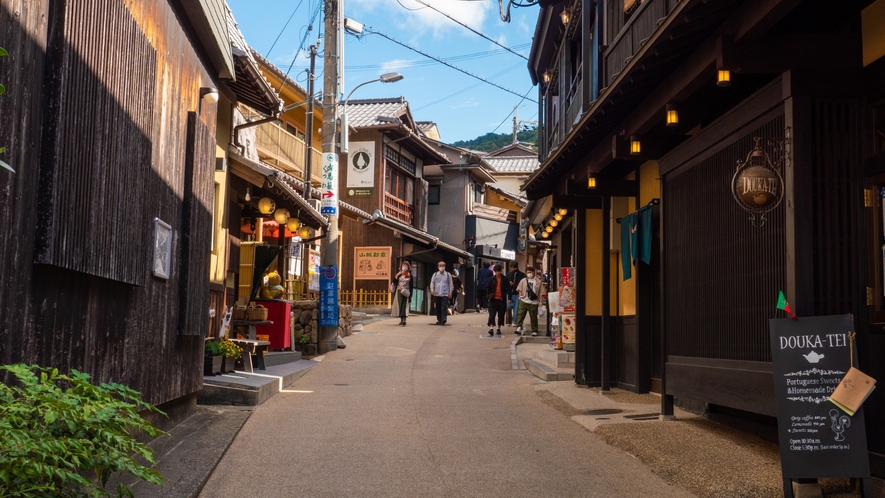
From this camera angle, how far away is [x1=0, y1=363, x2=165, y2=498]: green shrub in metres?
3.70

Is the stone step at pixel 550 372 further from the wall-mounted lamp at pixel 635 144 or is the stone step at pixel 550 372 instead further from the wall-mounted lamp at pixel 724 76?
the wall-mounted lamp at pixel 724 76

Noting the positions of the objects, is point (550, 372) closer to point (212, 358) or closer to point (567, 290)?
point (567, 290)

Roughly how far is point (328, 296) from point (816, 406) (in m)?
14.6

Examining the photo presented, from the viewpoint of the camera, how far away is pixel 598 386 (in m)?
14.8

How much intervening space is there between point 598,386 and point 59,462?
38.4 ft

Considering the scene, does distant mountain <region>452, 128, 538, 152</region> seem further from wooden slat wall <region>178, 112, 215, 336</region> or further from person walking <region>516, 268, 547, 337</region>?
wooden slat wall <region>178, 112, 215, 336</region>

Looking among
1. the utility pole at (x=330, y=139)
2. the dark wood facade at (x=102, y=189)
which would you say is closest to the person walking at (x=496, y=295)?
the utility pole at (x=330, y=139)

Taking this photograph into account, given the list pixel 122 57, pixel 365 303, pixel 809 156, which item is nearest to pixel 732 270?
pixel 809 156

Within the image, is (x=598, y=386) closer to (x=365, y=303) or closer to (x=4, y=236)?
(x=4, y=236)

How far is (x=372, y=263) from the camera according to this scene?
3672 centimetres

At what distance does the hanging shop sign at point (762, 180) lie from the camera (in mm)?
7344

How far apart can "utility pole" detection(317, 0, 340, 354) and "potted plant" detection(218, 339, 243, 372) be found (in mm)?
6249

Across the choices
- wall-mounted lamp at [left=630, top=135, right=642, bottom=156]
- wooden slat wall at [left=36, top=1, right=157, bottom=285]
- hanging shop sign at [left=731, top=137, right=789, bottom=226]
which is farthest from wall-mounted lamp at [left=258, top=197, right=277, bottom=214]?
hanging shop sign at [left=731, top=137, right=789, bottom=226]

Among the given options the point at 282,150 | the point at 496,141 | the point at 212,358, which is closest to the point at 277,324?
the point at 212,358
